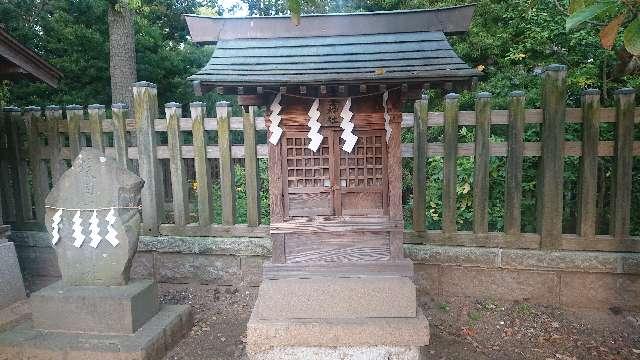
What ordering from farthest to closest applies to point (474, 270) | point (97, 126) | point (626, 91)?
1. point (97, 126)
2. point (474, 270)
3. point (626, 91)

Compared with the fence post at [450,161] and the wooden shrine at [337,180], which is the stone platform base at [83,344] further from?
the fence post at [450,161]

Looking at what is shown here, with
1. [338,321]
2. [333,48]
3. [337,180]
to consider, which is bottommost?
[338,321]

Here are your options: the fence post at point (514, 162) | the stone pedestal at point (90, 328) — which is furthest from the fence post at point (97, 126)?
the fence post at point (514, 162)

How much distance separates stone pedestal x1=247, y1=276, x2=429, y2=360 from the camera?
3680mm

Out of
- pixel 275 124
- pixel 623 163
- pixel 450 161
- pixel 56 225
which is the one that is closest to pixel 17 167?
pixel 56 225

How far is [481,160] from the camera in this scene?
16.4 ft

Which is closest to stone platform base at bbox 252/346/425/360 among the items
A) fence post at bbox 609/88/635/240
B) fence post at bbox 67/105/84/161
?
fence post at bbox 609/88/635/240

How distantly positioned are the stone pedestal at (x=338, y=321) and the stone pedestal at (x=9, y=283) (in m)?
3.09

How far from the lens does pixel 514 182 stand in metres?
4.99

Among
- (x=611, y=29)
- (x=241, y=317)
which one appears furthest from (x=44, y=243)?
(x=611, y=29)

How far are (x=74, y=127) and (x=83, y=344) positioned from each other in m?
2.99

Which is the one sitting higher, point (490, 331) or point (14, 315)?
point (14, 315)

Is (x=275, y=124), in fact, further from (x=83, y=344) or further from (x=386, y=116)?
(x=83, y=344)

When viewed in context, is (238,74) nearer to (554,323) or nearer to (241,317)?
(241,317)
